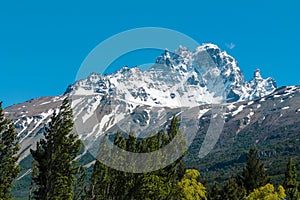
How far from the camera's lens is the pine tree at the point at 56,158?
48.4 metres

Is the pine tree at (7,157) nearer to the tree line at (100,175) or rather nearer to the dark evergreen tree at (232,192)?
the tree line at (100,175)

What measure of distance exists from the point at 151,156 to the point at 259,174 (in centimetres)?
2667

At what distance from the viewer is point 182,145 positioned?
6369cm

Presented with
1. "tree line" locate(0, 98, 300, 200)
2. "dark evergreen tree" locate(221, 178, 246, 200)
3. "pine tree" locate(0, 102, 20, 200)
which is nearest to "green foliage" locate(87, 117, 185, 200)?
"tree line" locate(0, 98, 300, 200)

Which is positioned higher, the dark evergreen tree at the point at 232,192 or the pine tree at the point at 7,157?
the dark evergreen tree at the point at 232,192

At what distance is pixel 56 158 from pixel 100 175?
15915mm

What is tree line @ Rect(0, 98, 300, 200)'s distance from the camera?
48750 mm

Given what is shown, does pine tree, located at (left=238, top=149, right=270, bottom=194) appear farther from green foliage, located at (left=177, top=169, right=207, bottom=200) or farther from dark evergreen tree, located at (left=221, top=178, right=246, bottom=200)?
green foliage, located at (left=177, top=169, right=207, bottom=200)

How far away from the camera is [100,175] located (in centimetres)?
6391

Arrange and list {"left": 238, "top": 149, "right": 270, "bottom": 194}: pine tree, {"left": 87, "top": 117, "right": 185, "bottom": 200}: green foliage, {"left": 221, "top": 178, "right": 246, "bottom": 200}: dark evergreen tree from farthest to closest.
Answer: {"left": 221, "top": 178, "right": 246, "bottom": 200}: dark evergreen tree → {"left": 238, "top": 149, "right": 270, "bottom": 194}: pine tree → {"left": 87, "top": 117, "right": 185, "bottom": 200}: green foliage

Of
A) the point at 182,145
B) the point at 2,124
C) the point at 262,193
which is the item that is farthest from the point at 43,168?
the point at 262,193

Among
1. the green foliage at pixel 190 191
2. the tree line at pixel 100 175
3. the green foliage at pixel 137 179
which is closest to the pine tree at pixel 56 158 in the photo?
the tree line at pixel 100 175

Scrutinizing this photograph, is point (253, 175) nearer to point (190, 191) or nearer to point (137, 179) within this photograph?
point (190, 191)

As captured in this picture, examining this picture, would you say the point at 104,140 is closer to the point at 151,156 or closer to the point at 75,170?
the point at 151,156
